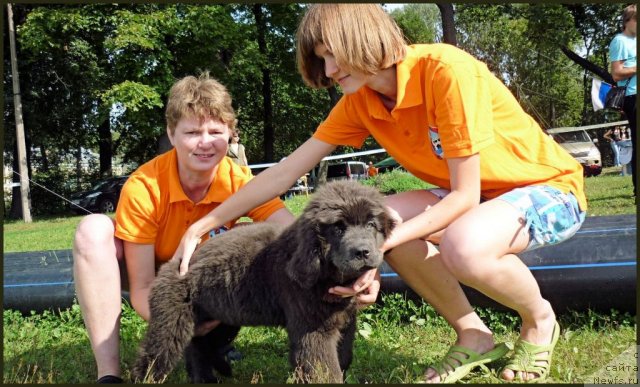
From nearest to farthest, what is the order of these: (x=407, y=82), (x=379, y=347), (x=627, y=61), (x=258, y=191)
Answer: (x=407, y=82) → (x=258, y=191) → (x=379, y=347) → (x=627, y=61)

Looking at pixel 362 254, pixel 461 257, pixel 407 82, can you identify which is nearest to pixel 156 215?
pixel 362 254

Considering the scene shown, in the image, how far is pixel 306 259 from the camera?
2.58m

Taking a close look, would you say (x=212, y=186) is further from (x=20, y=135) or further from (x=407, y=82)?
(x=20, y=135)

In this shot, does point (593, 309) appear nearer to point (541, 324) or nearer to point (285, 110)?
point (541, 324)

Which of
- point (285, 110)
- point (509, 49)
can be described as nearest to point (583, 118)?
point (509, 49)

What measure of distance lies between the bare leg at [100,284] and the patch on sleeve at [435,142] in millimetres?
1707

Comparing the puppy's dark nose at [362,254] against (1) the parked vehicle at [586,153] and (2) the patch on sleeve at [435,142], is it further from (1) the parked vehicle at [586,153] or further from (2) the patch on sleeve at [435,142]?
(1) the parked vehicle at [586,153]

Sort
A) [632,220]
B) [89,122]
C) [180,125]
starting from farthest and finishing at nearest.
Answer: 1. [89,122]
2. [632,220]
3. [180,125]

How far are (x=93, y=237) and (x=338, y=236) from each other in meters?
1.33

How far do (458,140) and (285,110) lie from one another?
1200 inches

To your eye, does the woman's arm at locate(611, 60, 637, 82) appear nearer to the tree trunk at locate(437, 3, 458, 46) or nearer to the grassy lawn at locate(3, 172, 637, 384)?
the grassy lawn at locate(3, 172, 637, 384)

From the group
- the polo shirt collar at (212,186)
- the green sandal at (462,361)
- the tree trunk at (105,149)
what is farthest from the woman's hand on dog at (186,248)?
the tree trunk at (105,149)

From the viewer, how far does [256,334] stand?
4.25m

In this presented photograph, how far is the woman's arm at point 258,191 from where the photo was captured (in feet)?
10.3
